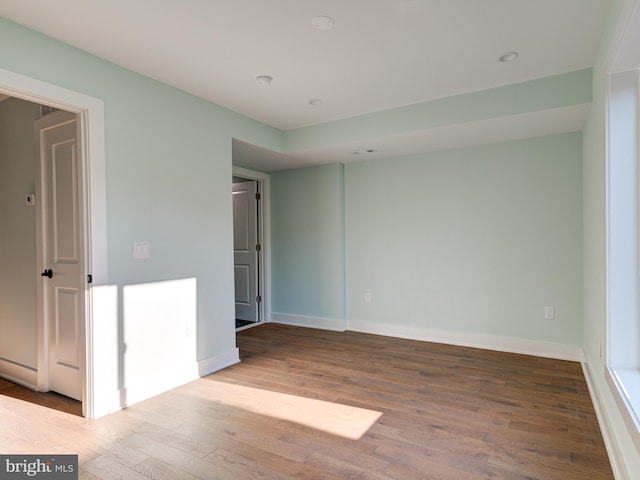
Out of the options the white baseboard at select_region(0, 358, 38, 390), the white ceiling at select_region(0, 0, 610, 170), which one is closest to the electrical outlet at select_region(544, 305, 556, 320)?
the white ceiling at select_region(0, 0, 610, 170)

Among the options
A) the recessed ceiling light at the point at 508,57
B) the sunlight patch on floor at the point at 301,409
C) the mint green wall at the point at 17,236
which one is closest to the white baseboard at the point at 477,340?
the sunlight patch on floor at the point at 301,409

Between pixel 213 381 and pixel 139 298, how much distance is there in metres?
0.97

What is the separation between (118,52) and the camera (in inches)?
101

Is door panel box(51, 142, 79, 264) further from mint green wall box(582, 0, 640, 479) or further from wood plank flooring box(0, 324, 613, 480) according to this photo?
mint green wall box(582, 0, 640, 479)

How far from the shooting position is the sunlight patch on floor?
2432 millimetres

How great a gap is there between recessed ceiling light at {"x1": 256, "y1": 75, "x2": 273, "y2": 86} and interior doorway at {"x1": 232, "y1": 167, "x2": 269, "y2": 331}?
2.42m

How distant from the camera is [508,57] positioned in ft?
8.78

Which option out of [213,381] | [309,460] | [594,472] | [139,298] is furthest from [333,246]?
[594,472]

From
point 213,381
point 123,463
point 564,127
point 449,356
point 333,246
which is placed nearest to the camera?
point 123,463

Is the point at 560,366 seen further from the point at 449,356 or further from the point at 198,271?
the point at 198,271

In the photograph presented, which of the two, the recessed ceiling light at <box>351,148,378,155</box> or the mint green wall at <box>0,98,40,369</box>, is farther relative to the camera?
the recessed ceiling light at <box>351,148,378,155</box>

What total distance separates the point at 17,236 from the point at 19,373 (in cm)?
116

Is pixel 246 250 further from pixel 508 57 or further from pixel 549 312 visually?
pixel 508 57

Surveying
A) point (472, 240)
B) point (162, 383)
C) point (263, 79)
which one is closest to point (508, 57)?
point (263, 79)
